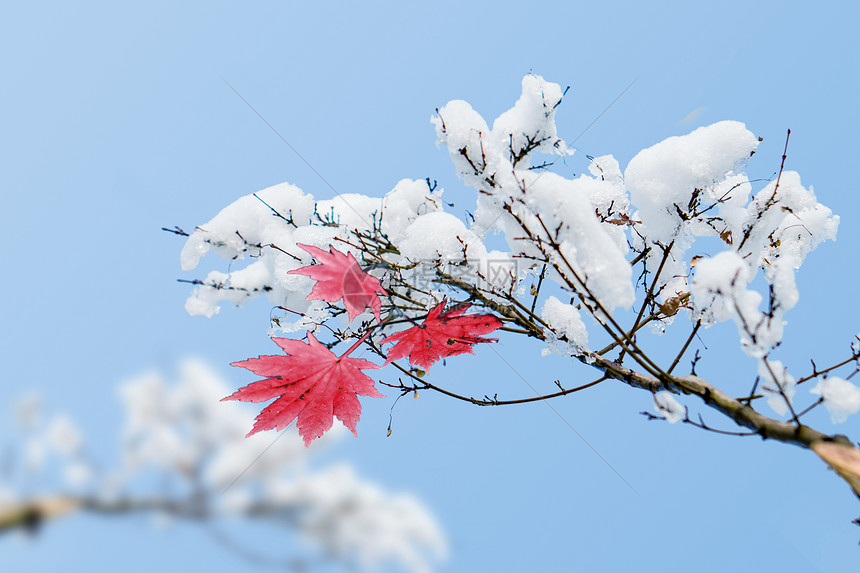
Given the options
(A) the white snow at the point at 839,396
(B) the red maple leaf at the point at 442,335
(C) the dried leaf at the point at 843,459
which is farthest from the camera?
(B) the red maple leaf at the point at 442,335

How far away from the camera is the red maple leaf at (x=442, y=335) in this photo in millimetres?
1596

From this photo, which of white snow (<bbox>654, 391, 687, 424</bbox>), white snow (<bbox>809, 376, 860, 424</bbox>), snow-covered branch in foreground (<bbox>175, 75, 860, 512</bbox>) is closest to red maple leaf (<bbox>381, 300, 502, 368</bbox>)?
snow-covered branch in foreground (<bbox>175, 75, 860, 512</bbox>)

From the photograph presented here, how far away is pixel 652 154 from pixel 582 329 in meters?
0.66

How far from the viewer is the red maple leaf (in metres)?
1.60

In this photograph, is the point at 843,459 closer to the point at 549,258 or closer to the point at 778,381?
the point at 778,381

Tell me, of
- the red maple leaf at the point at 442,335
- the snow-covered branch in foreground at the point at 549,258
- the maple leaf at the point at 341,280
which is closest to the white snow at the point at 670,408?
the snow-covered branch in foreground at the point at 549,258

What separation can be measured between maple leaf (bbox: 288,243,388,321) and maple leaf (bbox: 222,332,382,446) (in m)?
0.14

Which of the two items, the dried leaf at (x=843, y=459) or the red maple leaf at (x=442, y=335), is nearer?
the dried leaf at (x=843, y=459)

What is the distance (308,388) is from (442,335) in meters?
0.51

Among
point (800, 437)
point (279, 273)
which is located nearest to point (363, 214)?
point (279, 273)

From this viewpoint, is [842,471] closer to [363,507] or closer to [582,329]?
[582,329]

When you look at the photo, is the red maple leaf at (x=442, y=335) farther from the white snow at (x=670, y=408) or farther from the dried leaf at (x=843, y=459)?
the dried leaf at (x=843, y=459)

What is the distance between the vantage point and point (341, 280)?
5.16 feet

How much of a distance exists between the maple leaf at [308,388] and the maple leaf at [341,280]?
138mm
